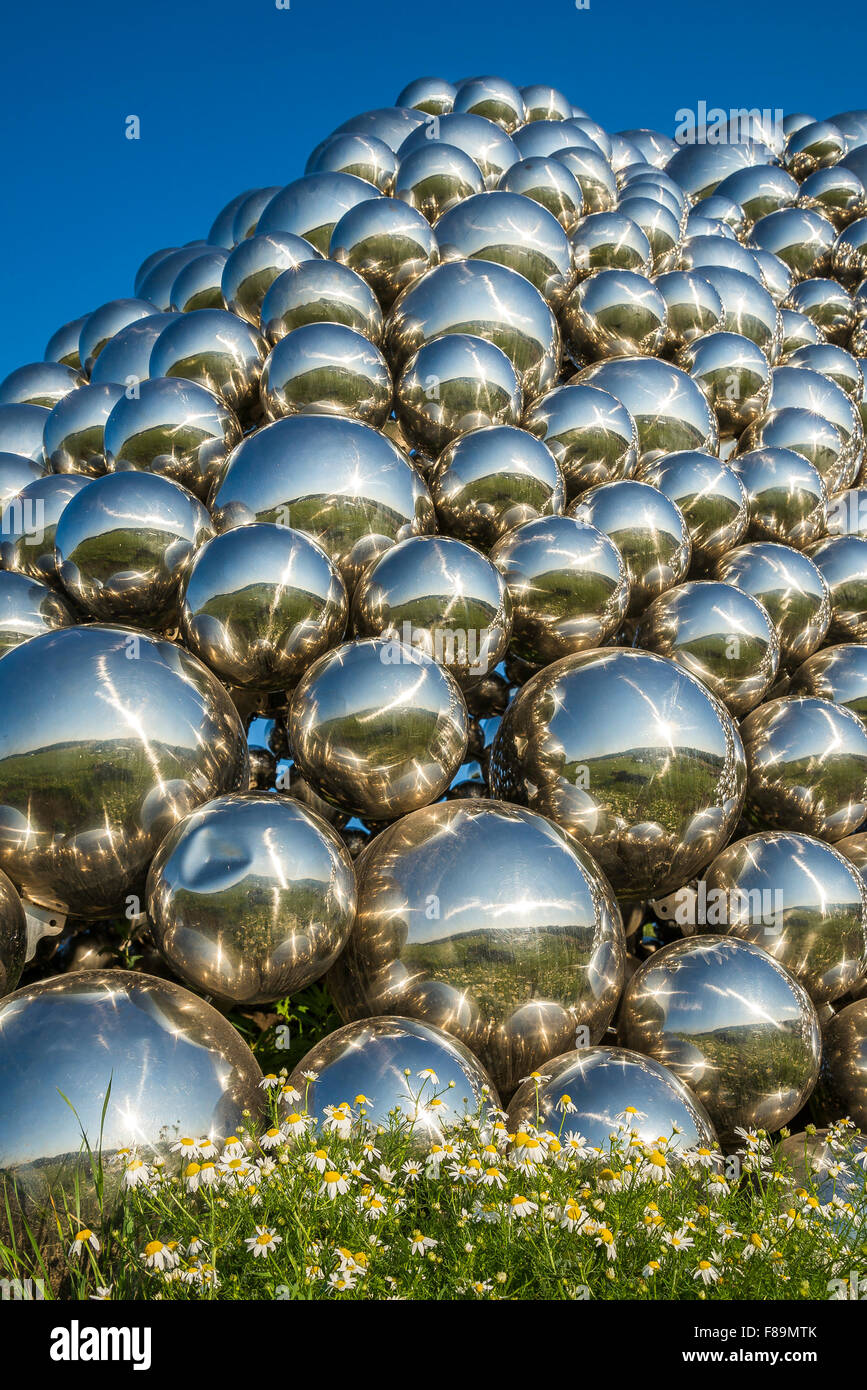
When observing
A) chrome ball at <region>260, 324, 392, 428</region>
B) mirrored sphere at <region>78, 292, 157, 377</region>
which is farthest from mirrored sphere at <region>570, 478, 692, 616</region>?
mirrored sphere at <region>78, 292, 157, 377</region>

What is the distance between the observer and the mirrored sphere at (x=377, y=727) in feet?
10.2

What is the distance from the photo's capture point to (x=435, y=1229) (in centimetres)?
205

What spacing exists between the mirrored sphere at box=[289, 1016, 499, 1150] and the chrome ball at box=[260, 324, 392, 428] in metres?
2.44

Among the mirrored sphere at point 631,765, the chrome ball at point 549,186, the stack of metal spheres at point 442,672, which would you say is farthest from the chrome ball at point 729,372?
the mirrored sphere at point 631,765

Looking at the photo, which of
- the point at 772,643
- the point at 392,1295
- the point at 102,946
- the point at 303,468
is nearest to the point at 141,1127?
the point at 392,1295

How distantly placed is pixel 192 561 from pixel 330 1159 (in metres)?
2.12

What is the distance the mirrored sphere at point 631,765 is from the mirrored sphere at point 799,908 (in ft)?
0.91

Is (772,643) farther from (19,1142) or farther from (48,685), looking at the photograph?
(19,1142)

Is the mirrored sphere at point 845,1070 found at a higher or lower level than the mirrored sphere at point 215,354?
lower

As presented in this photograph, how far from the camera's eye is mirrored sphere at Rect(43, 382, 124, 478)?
4.61 meters

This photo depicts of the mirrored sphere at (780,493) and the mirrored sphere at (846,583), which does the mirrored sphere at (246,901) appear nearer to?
the mirrored sphere at (780,493)

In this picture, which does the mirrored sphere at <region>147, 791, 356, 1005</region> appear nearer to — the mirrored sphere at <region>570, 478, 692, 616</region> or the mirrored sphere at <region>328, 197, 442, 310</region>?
the mirrored sphere at <region>570, 478, 692, 616</region>

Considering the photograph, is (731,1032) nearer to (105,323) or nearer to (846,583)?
(846,583)

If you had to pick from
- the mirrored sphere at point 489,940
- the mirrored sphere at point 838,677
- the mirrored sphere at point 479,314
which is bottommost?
the mirrored sphere at point 489,940
